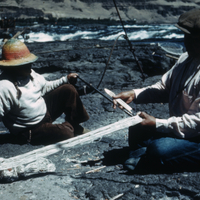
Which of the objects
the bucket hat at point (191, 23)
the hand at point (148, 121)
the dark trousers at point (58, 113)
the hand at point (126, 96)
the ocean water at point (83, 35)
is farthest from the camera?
the ocean water at point (83, 35)

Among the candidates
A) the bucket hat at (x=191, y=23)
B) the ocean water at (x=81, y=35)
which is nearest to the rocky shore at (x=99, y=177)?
the bucket hat at (x=191, y=23)

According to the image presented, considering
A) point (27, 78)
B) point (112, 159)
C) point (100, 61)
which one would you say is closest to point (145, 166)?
point (112, 159)

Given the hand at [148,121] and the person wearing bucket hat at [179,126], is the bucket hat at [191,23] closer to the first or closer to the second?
the person wearing bucket hat at [179,126]

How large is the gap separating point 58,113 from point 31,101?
0.71 metres

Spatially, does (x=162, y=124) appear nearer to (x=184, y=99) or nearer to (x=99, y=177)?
(x=184, y=99)

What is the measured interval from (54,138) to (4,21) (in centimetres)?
1829

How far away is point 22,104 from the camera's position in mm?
2570

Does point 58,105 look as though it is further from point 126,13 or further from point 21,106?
point 126,13

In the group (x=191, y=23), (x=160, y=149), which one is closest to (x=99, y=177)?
(x=160, y=149)

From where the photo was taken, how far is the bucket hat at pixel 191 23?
6.87 feet

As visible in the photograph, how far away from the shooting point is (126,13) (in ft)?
207

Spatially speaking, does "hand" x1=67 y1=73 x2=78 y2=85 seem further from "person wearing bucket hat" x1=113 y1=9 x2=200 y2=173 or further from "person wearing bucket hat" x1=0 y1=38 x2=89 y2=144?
"person wearing bucket hat" x1=113 y1=9 x2=200 y2=173

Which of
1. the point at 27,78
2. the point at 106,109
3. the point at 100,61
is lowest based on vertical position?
the point at 106,109

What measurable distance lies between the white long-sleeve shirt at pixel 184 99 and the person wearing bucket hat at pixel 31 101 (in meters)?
1.33
